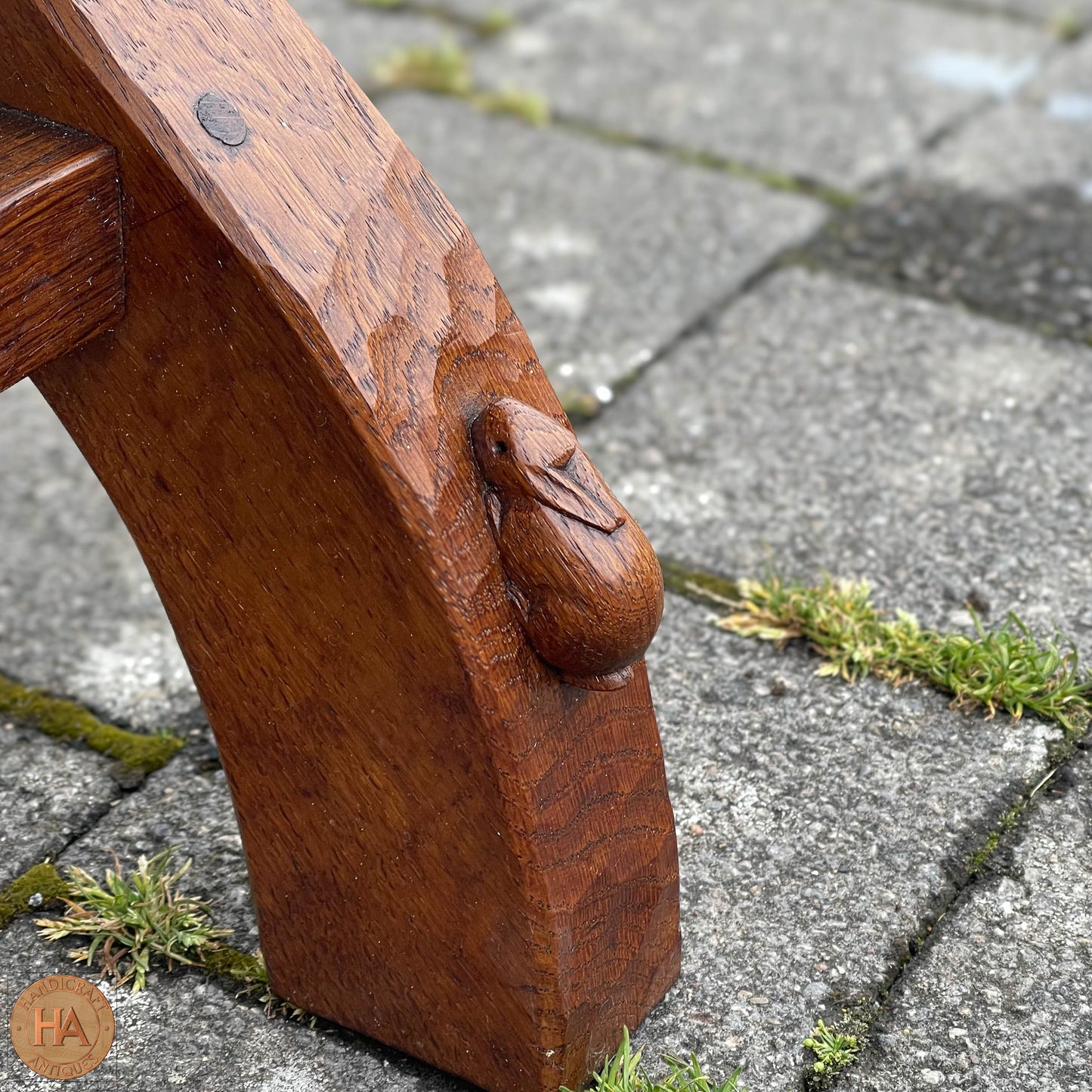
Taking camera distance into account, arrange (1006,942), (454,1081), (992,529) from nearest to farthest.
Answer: (454,1081)
(1006,942)
(992,529)

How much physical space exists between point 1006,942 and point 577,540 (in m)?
0.70

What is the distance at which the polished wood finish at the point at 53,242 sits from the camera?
101cm

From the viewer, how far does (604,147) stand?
2949mm

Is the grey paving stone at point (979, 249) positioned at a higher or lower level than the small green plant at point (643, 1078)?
lower

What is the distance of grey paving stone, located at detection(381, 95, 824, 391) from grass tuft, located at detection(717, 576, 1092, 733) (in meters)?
0.65

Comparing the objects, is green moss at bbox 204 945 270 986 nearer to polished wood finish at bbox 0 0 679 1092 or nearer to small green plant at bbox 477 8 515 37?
polished wood finish at bbox 0 0 679 1092

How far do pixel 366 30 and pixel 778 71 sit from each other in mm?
1016

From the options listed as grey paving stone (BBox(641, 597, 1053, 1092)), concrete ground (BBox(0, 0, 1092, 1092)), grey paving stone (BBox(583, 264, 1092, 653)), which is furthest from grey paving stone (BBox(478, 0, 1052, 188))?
grey paving stone (BBox(641, 597, 1053, 1092))

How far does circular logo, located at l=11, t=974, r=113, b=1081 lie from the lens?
4.30 feet

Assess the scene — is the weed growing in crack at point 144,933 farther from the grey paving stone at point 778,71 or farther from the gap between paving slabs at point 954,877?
the grey paving stone at point 778,71

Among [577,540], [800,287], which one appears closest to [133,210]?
[577,540]

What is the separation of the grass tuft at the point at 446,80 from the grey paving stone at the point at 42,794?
1906mm

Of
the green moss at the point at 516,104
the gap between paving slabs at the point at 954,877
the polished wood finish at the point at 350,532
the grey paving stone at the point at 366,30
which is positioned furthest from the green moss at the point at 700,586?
the grey paving stone at the point at 366,30

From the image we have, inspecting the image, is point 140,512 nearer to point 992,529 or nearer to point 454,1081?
point 454,1081
